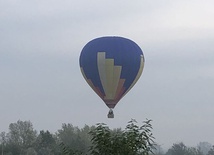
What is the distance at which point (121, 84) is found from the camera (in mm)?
30609

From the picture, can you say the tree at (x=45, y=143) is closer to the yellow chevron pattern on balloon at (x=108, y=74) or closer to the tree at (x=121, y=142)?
the yellow chevron pattern on balloon at (x=108, y=74)

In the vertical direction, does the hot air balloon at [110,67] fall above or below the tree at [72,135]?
below

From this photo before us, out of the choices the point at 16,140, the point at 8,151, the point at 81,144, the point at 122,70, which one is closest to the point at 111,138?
the point at 122,70

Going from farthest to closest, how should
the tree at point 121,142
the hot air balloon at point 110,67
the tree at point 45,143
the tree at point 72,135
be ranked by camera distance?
the tree at point 45,143, the tree at point 72,135, the hot air balloon at point 110,67, the tree at point 121,142

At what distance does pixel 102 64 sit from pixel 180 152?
291ft

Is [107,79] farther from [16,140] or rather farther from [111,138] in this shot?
[16,140]

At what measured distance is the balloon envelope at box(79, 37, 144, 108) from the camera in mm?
30484

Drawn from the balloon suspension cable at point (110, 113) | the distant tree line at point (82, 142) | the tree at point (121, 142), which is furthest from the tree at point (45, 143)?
the tree at point (121, 142)

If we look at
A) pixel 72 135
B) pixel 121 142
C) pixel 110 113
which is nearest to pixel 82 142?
pixel 72 135

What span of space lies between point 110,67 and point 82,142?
51.4 m

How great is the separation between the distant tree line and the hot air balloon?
3.15m

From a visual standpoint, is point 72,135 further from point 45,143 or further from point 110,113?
point 110,113

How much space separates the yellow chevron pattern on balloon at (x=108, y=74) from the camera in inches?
1201

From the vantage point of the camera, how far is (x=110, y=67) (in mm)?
30562
